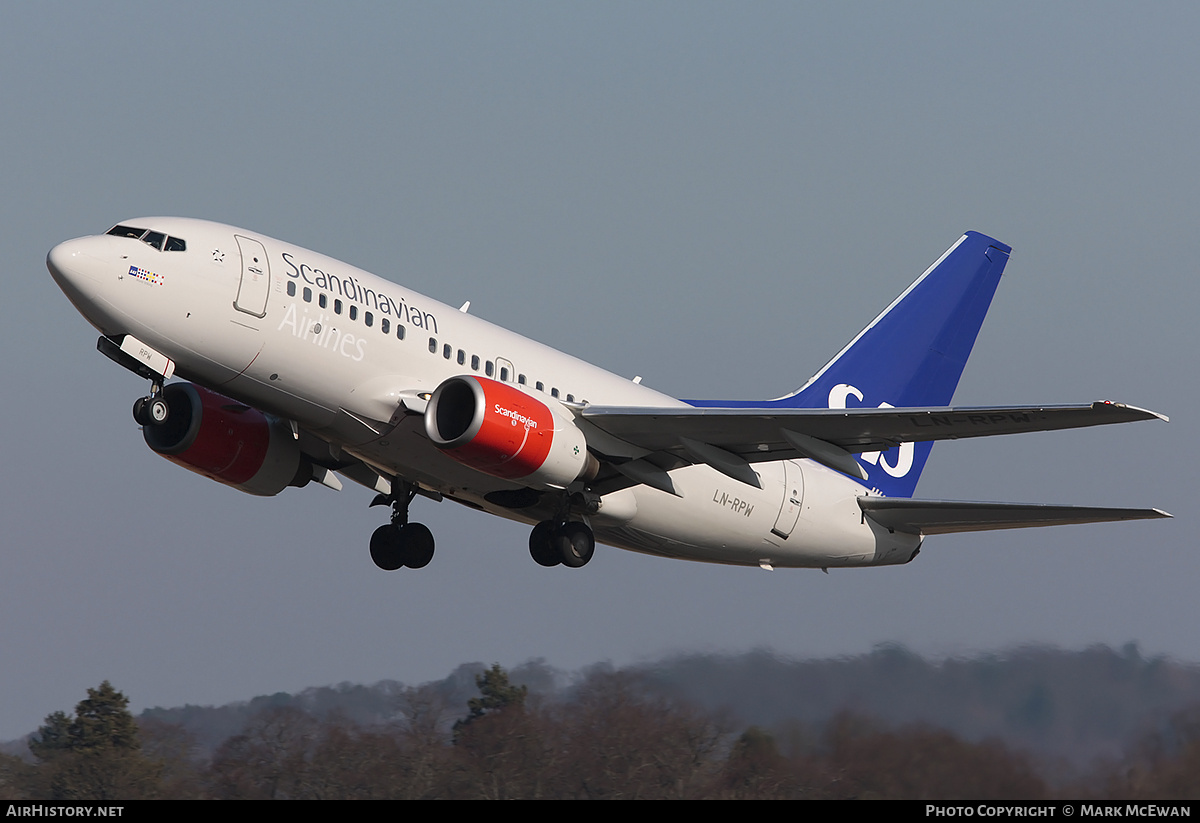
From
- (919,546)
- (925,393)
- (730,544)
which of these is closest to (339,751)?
(730,544)

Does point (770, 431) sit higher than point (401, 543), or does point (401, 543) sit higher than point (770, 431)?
point (770, 431)

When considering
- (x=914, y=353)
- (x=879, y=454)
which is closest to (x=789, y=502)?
(x=879, y=454)

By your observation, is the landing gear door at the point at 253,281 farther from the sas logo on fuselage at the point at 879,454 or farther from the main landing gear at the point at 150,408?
the sas logo on fuselage at the point at 879,454

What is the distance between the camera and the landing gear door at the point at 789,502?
100 feet

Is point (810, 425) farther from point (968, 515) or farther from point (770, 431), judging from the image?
point (968, 515)

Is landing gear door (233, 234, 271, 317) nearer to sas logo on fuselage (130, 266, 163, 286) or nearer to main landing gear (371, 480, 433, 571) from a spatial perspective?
sas logo on fuselage (130, 266, 163, 286)

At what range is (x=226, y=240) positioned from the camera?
990 inches

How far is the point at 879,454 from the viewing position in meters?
34.3

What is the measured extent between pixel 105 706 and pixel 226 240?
11147 mm

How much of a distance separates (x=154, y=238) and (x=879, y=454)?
682 inches

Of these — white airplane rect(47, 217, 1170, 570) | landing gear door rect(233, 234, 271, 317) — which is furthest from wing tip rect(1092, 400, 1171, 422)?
landing gear door rect(233, 234, 271, 317)

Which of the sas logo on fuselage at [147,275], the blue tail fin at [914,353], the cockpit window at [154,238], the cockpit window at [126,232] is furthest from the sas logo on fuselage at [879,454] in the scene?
the cockpit window at [126,232]
